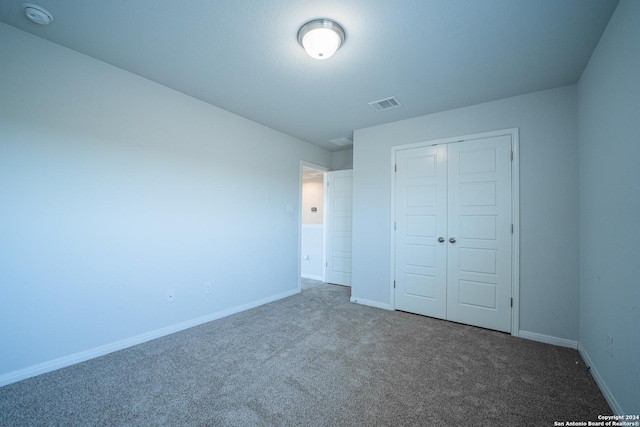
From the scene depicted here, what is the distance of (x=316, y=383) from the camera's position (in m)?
1.89

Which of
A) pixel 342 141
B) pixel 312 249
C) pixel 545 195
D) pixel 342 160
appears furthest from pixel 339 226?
pixel 545 195

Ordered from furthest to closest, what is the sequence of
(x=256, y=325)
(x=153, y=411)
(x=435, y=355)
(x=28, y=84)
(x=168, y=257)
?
1. (x=256, y=325)
2. (x=168, y=257)
3. (x=435, y=355)
4. (x=28, y=84)
5. (x=153, y=411)

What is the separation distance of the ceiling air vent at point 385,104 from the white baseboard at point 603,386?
2.93m

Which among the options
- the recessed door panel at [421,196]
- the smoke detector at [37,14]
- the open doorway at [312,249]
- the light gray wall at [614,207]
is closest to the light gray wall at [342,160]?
the open doorway at [312,249]

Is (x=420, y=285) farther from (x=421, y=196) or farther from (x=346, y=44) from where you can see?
(x=346, y=44)

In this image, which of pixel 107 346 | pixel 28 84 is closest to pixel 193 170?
pixel 28 84

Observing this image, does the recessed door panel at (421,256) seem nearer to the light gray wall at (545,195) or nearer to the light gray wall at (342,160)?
the light gray wall at (545,195)

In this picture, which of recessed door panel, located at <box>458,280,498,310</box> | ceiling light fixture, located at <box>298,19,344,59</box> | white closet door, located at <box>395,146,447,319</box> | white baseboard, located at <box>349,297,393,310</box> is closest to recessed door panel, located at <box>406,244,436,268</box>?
white closet door, located at <box>395,146,447,319</box>

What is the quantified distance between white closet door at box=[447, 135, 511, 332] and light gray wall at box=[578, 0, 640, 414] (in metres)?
0.63

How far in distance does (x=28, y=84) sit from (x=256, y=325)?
9.46ft

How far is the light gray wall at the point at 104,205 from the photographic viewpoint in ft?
6.25

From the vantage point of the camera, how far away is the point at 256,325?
9.66ft

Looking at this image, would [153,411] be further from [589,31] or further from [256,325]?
[589,31]

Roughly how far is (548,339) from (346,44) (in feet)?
11.0
